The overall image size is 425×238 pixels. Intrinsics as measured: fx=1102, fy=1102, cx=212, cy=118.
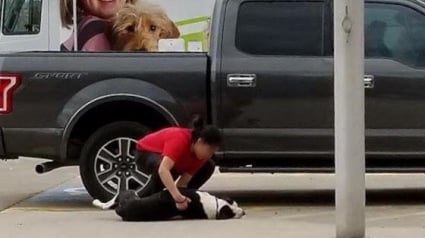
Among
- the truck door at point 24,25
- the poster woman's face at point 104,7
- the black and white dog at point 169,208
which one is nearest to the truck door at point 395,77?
the black and white dog at point 169,208

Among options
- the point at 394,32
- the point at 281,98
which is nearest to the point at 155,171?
the point at 281,98

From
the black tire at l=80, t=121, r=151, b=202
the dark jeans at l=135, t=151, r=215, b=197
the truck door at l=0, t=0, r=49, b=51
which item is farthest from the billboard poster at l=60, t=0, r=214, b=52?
the dark jeans at l=135, t=151, r=215, b=197

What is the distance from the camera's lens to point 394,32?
10680 millimetres

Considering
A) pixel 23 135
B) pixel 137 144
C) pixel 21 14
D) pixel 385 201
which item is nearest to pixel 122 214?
pixel 137 144

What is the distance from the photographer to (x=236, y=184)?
1341 cm

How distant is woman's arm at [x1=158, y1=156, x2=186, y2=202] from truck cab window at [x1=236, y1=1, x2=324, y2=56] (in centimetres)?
181

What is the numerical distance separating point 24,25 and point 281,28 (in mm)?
4469

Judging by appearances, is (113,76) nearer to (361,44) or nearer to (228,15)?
(228,15)

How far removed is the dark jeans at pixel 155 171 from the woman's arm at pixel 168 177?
25 centimetres

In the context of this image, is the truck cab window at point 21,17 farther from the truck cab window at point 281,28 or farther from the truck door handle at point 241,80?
the truck door handle at point 241,80

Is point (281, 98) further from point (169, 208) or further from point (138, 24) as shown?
point (138, 24)

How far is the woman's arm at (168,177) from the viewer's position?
9.40 m

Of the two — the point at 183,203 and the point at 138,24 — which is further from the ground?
the point at 138,24

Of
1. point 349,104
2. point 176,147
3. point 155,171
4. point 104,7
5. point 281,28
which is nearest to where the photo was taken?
point 349,104
